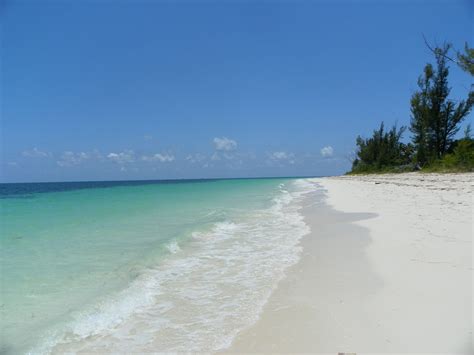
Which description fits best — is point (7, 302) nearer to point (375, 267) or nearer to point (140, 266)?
point (140, 266)

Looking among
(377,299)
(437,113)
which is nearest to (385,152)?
(437,113)

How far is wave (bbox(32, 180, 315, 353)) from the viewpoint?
3262 mm

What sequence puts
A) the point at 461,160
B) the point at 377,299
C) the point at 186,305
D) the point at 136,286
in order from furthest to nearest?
the point at 461,160, the point at 136,286, the point at 186,305, the point at 377,299

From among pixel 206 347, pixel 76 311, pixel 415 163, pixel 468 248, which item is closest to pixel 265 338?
pixel 206 347

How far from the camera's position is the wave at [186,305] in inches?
128

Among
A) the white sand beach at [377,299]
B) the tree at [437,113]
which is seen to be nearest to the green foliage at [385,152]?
the tree at [437,113]

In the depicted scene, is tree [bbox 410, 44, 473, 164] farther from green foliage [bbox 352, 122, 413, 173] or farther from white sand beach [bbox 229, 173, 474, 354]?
white sand beach [bbox 229, 173, 474, 354]

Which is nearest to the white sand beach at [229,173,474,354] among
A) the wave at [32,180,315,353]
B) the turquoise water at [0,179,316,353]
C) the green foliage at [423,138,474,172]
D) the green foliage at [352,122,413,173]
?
the wave at [32,180,315,353]

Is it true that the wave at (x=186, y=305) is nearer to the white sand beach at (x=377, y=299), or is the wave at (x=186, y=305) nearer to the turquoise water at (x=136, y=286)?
the turquoise water at (x=136, y=286)

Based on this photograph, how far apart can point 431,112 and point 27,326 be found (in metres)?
42.8

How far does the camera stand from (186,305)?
415 cm

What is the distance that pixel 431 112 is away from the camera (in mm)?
35406

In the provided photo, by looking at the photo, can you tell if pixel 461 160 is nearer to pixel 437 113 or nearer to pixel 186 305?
pixel 437 113

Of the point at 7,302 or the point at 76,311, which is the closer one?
the point at 76,311
